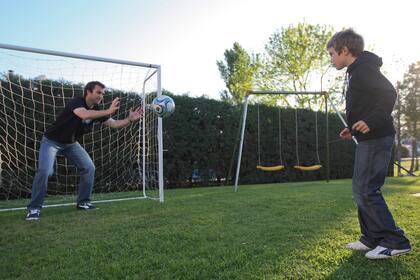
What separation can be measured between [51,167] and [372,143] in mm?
3798

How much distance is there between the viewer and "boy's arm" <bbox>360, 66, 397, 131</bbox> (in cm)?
238

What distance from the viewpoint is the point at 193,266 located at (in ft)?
7.27

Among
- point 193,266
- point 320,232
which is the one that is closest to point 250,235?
point 320,232

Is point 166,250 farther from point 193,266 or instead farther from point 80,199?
point 80,199

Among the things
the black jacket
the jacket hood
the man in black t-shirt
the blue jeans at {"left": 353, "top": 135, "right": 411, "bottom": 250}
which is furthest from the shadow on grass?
the man in black t-shirt

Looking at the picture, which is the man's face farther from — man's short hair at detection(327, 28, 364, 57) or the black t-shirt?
man's short hair at detection(327, 28, 364, 57)

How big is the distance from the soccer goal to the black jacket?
3.41 metres

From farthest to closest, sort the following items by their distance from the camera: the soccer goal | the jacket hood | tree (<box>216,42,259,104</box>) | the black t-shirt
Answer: tree (<box>216,42,259,104</box>), the soccer goal, the black t-shirt, the jacket hood

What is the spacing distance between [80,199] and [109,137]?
8.65ft

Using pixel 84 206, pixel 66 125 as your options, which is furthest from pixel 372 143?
pixel 84 206

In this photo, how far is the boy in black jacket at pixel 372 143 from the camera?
234 centimetres

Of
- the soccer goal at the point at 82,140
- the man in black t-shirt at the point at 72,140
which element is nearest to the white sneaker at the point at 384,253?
the man in black t-shirt at the point at 72,140

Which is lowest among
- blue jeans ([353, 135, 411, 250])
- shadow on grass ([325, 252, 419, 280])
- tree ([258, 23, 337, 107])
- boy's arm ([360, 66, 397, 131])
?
shadow on grass ([325, 252, 419, 280])

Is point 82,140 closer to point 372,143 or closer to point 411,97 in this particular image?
point 372,143
